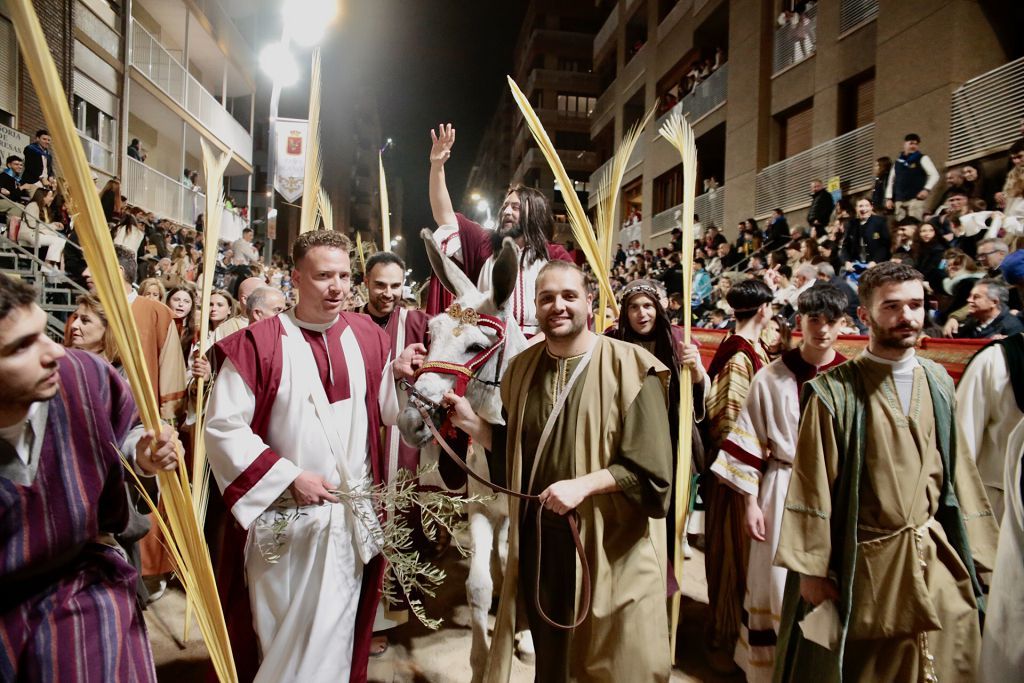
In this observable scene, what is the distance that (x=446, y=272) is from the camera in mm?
3006

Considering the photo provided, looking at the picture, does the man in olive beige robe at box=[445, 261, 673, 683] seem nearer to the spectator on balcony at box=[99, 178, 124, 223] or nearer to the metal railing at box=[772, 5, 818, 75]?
the spectator on balcony at box=[99, 178, 124, 223]

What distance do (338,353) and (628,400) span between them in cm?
130

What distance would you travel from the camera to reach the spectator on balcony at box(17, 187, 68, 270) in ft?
27.3

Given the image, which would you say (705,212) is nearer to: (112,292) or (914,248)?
(914,248)

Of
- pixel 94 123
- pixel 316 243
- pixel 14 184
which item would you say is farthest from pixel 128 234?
pixel 94 123

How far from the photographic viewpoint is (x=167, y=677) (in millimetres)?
3426

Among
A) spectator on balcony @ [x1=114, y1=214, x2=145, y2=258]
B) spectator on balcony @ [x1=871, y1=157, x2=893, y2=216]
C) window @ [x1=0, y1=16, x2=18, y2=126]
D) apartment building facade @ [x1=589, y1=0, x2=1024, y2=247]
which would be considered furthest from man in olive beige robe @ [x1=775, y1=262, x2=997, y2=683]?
window @ [x1=0, y1=16, x2=18, y2=126]

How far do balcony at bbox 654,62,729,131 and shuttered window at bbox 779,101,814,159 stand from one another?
2.65 metres

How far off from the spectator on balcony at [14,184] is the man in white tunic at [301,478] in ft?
27.6

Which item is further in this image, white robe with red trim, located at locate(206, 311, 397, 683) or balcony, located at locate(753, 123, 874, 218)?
balcony, located at locate(753, 123, 874, 218)

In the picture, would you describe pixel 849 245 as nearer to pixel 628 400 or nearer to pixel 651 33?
pixel 628 400

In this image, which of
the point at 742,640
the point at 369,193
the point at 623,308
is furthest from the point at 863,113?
the point at 369,193

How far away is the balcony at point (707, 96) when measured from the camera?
1845 centimetres

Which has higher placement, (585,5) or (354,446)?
(585,5)
